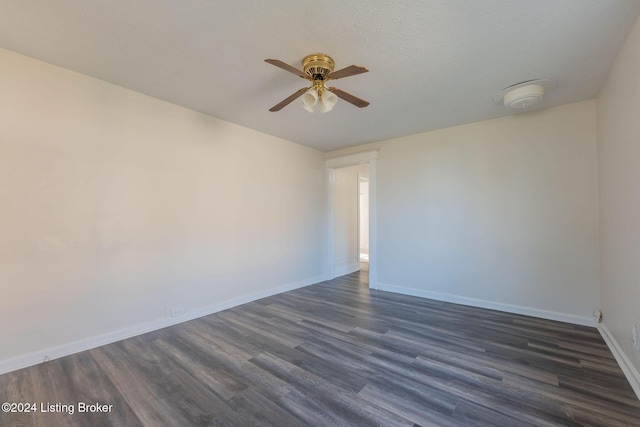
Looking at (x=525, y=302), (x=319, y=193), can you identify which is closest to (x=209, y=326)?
(x=319, y=193)

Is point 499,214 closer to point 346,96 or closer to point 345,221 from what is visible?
point 346,96

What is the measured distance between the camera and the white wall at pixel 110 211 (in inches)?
81.1

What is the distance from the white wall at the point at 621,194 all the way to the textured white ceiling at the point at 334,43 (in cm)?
22

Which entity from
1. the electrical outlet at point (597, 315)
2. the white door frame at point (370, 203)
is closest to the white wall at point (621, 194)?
the electrical outlet at point (597, 315)

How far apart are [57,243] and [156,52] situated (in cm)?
180

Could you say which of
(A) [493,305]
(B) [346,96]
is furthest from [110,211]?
(A) [493,305]

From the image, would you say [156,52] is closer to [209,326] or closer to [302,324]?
[209,326]

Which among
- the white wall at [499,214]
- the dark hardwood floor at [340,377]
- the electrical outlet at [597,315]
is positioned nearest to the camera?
the dark hardwood floor at [340,377]

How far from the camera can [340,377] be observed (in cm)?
192

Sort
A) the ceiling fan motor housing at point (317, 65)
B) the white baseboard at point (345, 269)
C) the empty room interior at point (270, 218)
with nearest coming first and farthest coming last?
the empty room interior at point (270, 218), the ceiling fan motor housing at point (317, 65), the white baseboard at point (345, 269)

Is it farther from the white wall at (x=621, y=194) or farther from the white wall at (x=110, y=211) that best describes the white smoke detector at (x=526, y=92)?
the white wall at (x=110, y=211)

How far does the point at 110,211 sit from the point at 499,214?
4.35m

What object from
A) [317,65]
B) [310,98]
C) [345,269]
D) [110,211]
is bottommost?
[345,269]

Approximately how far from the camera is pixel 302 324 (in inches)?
113
